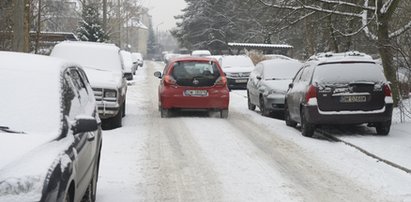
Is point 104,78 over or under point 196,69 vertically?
under

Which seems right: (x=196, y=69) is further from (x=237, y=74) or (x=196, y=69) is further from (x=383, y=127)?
(x=237, y=74)

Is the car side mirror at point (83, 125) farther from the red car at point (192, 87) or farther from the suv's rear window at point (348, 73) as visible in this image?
the red car at point (192, 87)

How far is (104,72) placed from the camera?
46.3 ft

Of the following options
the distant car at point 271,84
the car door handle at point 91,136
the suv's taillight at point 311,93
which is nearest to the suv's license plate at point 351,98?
the suv's taillight at point 311,93

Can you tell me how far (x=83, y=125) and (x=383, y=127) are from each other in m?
8.23

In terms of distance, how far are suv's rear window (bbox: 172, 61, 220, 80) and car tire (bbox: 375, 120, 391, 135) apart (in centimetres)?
479

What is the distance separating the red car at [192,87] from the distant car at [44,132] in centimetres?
865

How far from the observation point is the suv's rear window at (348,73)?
11695 millimetres

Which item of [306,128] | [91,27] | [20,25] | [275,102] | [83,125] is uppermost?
[91,27]

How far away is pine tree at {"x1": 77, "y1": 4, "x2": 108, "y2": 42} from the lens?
47.1 m

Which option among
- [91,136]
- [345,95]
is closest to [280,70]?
[345,95]

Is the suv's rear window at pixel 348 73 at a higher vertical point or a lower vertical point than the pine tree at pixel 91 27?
lower

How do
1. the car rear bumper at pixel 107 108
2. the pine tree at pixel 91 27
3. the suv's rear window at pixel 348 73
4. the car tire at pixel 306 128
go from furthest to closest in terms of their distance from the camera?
the pine tree at pixel 91 27 → the car rear bumper at pixel 107 108 → the car tire at pixel 306 128 → the suv's rear window at pixel 348 73

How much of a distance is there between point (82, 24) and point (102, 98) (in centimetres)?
3756
